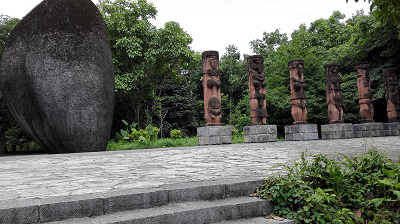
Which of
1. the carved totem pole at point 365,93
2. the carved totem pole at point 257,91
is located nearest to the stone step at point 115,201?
the carved totem pole at point 257,91

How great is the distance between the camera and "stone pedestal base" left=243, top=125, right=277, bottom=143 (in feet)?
37.4

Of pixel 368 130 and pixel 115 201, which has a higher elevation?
pixel 368 130

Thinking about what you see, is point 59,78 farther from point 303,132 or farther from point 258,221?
point 303,132

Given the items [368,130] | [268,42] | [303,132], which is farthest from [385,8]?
[268,42]

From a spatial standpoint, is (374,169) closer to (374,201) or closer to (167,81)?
(374,201)

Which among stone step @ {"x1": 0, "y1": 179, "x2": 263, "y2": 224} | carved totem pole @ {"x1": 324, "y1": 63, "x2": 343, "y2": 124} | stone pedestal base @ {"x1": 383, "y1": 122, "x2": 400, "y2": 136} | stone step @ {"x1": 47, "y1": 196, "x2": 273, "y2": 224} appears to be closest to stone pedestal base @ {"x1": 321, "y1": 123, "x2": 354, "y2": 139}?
carved totem pole @ {"x1": 324, "y1": 63, "x2": 343, "y2": 124}

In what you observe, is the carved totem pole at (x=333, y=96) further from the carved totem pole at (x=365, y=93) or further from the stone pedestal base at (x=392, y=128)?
the stone pedestal base at (x=392, y=128)

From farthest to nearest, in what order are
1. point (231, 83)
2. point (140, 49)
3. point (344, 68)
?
point (231, 83), point (344, 68), point (140, 49)

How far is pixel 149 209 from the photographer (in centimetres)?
314

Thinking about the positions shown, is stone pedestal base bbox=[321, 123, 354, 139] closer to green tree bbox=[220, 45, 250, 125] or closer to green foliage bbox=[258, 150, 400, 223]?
green foliage bbox=[258, 150, 400, 223]

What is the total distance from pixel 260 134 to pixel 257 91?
64.3 inches

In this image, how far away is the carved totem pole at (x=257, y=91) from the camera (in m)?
11.9

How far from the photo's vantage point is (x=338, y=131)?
43.4ft

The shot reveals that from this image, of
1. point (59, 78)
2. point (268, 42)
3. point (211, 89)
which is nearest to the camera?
point (59, 78)
